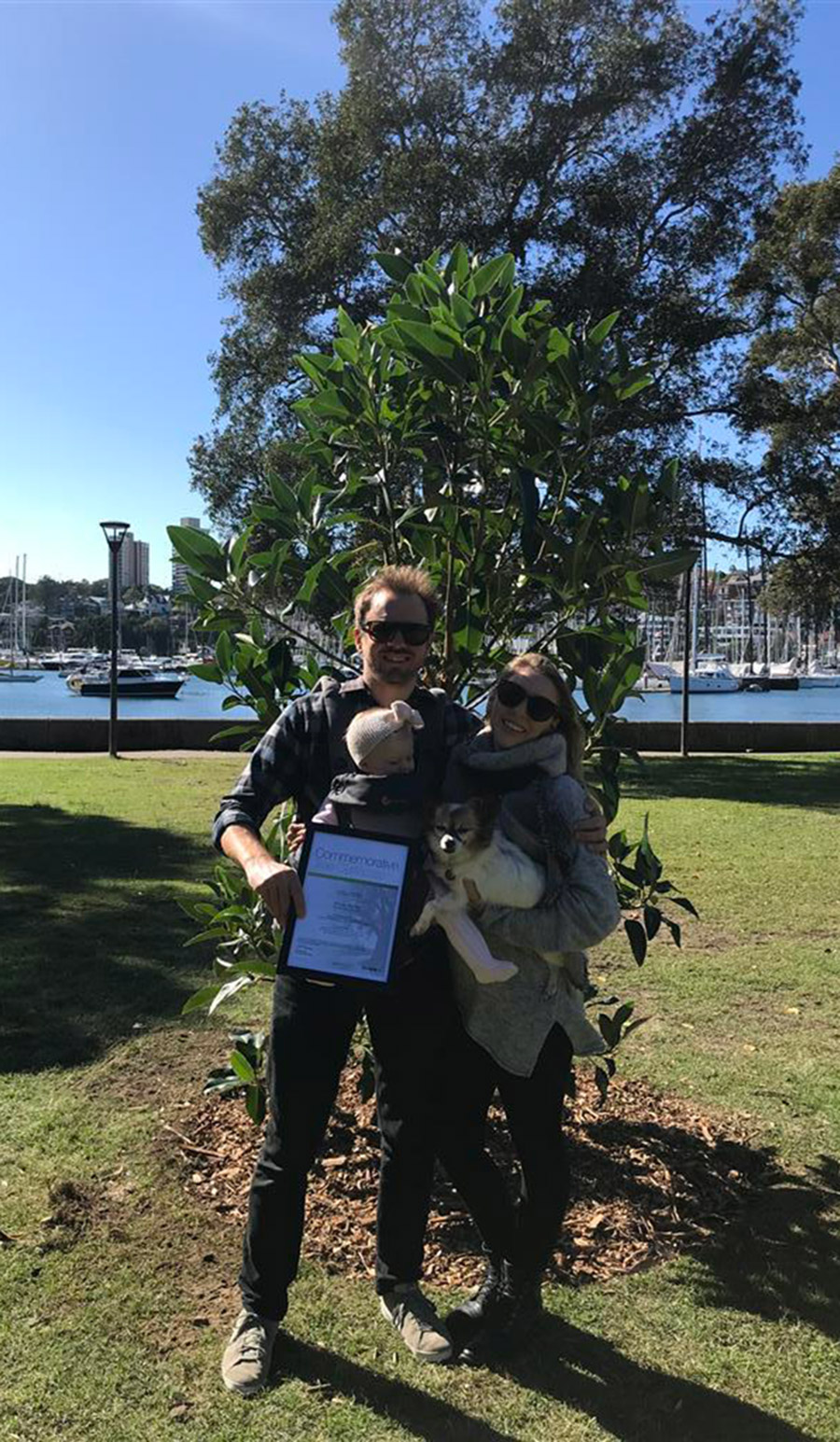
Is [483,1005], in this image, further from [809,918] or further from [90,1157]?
[809,918]

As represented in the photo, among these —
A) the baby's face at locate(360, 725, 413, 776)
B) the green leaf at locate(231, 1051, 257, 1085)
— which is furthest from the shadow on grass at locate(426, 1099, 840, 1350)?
the baby's face at locate(360, 725, 413, 776)

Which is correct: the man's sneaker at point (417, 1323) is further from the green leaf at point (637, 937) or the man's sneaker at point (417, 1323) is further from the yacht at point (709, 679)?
the yacht at point (709, 679)

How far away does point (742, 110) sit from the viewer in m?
19.2

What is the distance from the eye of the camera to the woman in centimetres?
266

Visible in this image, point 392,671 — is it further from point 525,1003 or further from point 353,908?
point 525,1003

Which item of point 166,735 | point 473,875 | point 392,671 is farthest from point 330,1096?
point 166,735

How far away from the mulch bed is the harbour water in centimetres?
4313

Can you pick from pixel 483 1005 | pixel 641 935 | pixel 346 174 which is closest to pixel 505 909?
pixel 483 1005

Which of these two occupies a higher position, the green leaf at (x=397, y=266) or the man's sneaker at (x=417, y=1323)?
the green leaf at (x=397, y=266)

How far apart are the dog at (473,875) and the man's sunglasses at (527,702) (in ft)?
0.84

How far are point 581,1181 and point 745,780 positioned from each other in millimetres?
14818

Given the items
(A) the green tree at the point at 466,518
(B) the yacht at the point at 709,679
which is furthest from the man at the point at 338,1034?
(B) the yacht at the point at 709,679

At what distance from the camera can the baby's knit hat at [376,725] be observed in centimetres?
259

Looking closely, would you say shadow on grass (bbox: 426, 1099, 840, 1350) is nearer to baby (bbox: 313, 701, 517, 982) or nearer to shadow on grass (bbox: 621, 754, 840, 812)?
baby (bbox: 313, 701, 517, 982)
